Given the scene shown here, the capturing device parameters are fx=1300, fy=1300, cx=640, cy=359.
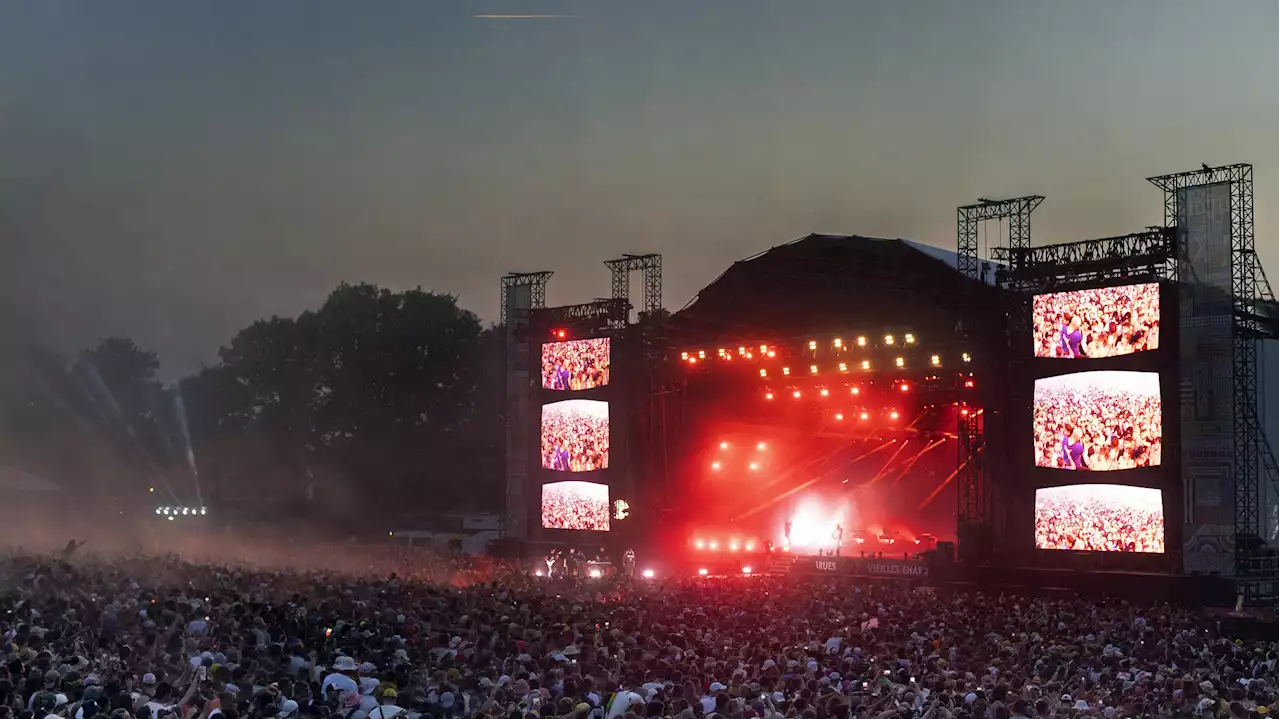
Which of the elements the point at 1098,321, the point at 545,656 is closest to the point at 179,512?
the point at 1098,321

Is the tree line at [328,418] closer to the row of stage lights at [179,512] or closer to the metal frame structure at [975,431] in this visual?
the row of stage lights at [179,512]

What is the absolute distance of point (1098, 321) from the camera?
30203mm

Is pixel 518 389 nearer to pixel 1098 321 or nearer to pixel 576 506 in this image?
pixel 576 506

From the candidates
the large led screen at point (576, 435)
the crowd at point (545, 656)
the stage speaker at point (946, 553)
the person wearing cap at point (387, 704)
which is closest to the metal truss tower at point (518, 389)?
the large led screen at point (576, 435)

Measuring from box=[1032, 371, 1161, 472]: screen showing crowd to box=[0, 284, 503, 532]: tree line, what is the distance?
36.1 metres

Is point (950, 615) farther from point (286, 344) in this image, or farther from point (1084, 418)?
point (286, 344)

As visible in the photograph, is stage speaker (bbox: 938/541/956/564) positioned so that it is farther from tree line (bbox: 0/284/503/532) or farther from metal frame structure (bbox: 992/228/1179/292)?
tree line (bbox: 0/284/503/532)

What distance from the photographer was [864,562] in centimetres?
3338

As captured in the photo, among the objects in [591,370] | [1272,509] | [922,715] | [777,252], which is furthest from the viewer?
[591,370]

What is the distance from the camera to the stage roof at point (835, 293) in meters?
33.5

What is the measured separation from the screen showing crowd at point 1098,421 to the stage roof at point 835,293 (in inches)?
108

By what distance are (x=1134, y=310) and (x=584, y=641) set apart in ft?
66.9

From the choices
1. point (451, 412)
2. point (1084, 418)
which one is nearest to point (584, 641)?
point (1084, 418)

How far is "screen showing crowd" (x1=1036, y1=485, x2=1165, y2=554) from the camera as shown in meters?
29.3
